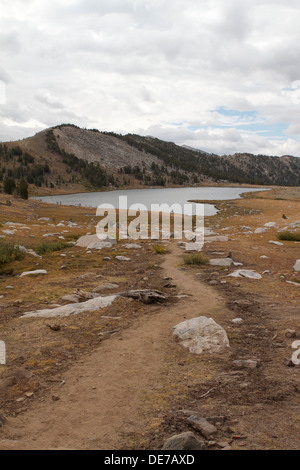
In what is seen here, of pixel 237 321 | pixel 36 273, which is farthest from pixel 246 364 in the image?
pixel 36 273

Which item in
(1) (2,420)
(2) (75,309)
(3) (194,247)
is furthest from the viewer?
(3) (194,247)

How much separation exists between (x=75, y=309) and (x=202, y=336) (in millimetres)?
4740

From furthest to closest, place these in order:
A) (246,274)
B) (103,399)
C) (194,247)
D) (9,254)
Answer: (194,247)
(9,254)
(246,274)
(103,399)

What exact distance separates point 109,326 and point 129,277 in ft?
20.9

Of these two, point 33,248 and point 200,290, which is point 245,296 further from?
point 33,248

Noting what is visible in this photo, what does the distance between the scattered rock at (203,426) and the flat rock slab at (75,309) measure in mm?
6613

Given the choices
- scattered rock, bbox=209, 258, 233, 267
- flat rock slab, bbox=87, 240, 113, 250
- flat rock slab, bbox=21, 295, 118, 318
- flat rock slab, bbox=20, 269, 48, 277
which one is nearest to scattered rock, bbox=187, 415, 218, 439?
flat rock slab, bbox=21, 295, 118, 318

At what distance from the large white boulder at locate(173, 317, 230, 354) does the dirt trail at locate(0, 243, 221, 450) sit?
1.40 feet

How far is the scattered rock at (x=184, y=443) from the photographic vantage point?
14.1 ft

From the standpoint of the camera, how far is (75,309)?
11.1 metres

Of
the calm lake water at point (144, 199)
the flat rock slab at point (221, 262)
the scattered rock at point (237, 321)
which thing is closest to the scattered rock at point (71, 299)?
the scattered rock at point (237, 321)

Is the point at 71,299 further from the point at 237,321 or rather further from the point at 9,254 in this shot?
the point at 9,254

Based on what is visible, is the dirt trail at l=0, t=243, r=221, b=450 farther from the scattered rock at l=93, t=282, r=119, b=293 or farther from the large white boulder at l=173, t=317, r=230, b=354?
the scattered rock at l=93, t=282, r=119, b=293

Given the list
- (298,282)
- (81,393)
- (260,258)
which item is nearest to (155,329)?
(81,393)
